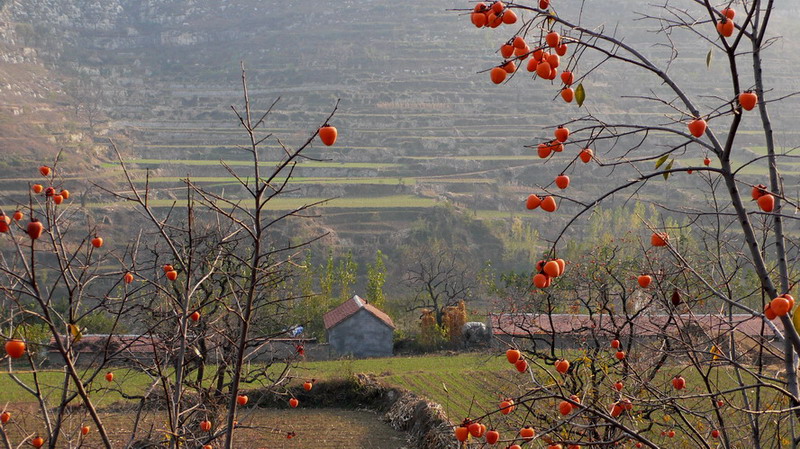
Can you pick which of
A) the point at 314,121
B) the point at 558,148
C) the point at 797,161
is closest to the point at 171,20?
the point at 314,121

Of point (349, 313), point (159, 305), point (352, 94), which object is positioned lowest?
point (349, 313)

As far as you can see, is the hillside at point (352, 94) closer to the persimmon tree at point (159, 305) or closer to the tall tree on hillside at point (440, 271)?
Answer: the tall tree on hillside at point (440, 271)

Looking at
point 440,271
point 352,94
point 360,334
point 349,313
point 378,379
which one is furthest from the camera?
point 352,94

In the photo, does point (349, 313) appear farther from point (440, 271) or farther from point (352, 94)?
point (352, 94)

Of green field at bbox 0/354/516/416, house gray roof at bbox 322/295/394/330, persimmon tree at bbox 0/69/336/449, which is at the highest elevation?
persimmon tree at bbox 0/69/336/449

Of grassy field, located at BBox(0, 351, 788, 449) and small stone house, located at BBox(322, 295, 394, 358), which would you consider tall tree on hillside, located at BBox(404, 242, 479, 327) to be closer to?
small stone house, located at BBox(322, 295, 394, 358)

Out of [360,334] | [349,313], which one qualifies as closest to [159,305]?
[349,313]

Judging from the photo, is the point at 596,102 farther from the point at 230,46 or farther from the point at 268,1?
the point at 268,1

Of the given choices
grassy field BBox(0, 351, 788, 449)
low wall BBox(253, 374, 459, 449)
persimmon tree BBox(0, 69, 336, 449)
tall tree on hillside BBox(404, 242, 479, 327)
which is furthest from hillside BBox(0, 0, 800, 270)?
persimmon tree BBox(0, 69, 336, 449)

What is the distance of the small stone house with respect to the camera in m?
22.5

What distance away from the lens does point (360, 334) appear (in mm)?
22562

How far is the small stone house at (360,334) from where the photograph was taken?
73.7 ft

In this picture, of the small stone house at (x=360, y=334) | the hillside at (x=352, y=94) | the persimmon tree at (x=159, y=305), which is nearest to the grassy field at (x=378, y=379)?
the small stone house at (x=360, y=334)

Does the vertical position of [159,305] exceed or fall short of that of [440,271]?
it exceeds it
